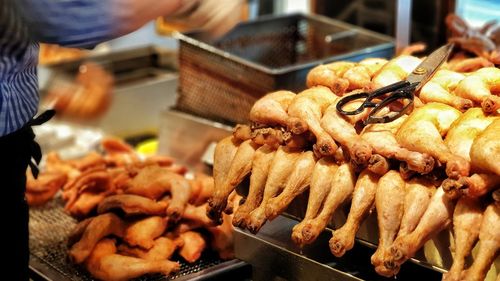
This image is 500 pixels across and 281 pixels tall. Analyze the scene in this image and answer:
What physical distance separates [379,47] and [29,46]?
174 centimetres

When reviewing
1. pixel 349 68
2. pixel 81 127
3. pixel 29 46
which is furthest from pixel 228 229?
pixel 81 127

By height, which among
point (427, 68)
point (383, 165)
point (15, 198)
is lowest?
point (15, 198)

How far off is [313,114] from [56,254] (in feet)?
3.92

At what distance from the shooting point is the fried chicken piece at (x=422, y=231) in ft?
5.63

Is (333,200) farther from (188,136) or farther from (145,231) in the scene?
(188,136)

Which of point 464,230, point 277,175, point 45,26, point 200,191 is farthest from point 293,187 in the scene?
point 200,191

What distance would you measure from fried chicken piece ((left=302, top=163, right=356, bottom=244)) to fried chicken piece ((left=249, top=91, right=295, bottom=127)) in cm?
23

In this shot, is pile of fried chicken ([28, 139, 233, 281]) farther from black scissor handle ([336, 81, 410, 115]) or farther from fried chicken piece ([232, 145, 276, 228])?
black scissor handle ([336, 81, 410, 115])

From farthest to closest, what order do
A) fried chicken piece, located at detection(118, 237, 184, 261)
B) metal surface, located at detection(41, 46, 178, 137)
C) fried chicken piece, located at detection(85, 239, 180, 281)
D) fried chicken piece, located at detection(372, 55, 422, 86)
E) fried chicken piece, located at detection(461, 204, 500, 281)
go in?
metal surface, located at detection(41, 46, 178, 137) < fried chicken piece, located at detection(118, 237, 184, 261) < fried chicken piece, located at detection(85, 239, 180, 281) < fried chicken piece, located at detection(372, 55, 422, 86) < fried chicken piece, located at detection(461, 204, 500, 281)

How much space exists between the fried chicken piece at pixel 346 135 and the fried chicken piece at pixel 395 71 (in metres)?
0.17

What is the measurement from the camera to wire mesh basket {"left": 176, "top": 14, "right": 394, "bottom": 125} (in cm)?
312

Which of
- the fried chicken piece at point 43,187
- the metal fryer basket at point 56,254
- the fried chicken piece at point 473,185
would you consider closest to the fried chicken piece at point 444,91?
the fried chicken piece at point 473,185

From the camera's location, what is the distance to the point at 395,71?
2.15m

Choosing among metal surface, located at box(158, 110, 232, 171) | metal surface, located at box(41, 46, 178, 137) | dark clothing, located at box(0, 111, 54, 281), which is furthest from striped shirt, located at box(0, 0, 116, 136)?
metal surface, located at box(41, 46, 178, 137)
